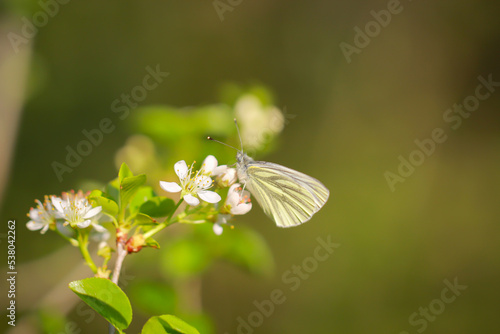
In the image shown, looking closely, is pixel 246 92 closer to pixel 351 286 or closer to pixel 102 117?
pixel 102 117

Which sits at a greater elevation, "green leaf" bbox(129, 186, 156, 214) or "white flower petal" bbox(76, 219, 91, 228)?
"green leaf" bbox(129, 186, 156, 214)

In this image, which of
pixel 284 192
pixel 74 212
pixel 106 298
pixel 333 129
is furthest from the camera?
pixel 333 129

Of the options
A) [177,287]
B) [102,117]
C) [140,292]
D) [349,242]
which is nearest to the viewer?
[140,292]

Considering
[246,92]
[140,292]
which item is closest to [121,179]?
[140,292]

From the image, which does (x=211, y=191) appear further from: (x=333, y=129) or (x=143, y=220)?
(x=333, y=129)

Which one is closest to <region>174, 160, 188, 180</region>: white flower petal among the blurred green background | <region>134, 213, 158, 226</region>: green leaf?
<region>134, 213, 158, 226</region>: green leaf

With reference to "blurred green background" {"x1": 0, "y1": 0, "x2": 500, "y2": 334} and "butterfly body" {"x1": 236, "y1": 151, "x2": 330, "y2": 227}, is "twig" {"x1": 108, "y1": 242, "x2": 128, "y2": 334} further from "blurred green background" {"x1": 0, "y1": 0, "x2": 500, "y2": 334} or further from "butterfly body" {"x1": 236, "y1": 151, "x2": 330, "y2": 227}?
"blurred green background" {"x1": 0, "y1": 0, "x2": 500, "y2": 334}

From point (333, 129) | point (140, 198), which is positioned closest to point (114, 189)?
point (140, 198)

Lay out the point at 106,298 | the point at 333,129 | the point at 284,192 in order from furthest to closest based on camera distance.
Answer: the point at 333,129 < the point at 284,192 < the point at 106,298
